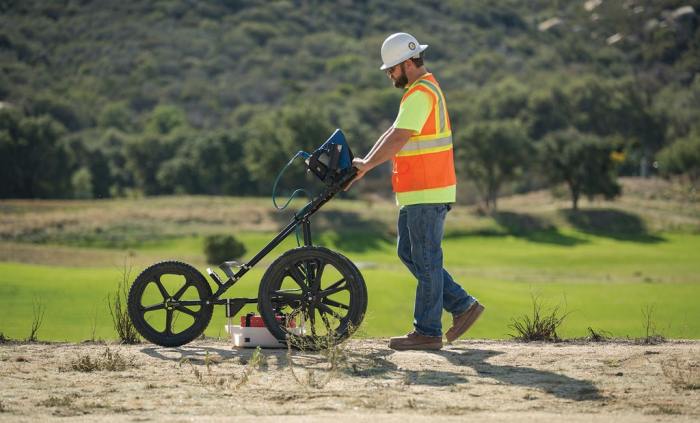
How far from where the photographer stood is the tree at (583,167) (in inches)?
3354

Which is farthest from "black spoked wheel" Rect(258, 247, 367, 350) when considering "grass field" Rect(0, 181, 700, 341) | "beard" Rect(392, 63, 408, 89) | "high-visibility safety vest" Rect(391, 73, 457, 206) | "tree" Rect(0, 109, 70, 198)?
"tree" Rect(0, 109, 70, 198)

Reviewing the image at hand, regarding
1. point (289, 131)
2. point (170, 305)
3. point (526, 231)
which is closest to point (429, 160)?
point (170, 305)

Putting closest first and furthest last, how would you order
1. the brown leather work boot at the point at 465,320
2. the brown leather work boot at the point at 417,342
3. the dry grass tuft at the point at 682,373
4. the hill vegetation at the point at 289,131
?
1. the dry grass tuft at the point at 682,373
2. the brown leather work boot at the point at 417,342
3. the brown leather work boot at the point at 465,320
4. the hill vegetation at the point at 289,131

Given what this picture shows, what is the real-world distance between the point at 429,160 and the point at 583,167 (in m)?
77.9

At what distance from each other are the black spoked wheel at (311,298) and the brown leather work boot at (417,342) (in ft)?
1.77

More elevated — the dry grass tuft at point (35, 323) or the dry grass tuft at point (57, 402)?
the dry grass tuft at point (35, 323)

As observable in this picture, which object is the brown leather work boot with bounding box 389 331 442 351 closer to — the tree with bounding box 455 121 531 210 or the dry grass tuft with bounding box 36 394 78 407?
the dry grass tuft with bounding box 36 394 78 407

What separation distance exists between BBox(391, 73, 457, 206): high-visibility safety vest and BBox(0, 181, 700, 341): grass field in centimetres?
1137

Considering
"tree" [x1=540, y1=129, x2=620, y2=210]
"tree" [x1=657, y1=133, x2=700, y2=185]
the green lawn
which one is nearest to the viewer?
the green lawn

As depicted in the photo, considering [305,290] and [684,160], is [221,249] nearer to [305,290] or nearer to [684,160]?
[305,290]

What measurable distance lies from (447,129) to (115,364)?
356 cm

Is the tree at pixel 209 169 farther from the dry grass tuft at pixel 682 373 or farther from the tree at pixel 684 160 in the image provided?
the dry grass tuft at pixel 682 373

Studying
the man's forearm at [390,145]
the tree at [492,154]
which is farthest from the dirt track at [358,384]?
the tree at [492,154]

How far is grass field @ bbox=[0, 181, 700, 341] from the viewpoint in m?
29.1
